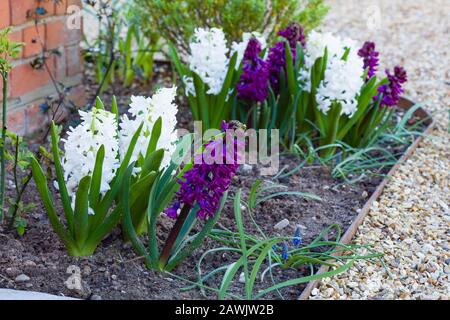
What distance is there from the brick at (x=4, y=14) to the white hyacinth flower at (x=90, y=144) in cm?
118

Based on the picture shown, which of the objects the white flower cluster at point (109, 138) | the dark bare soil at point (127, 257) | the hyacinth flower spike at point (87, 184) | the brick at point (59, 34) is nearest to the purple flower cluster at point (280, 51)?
the dark bare soil at point (127, 257)

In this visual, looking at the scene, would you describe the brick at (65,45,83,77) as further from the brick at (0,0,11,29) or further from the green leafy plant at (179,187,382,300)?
the green leafy plant at (179,187,382,300)

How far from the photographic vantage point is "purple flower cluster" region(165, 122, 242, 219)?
204 centimetres

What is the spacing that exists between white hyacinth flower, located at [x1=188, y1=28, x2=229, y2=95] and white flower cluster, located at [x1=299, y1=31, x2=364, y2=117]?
397 millimetres

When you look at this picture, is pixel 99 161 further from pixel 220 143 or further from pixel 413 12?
pixel 413 12

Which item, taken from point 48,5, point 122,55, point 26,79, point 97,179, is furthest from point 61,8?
point 97,179

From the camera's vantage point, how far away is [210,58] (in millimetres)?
3199

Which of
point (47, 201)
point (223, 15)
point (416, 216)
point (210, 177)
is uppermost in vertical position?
point (223, 15)

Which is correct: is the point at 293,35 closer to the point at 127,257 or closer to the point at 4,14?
the point at 4,14

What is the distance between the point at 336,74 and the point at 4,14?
57.0 inches

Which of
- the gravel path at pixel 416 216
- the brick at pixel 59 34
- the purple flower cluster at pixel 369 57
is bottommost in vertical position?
the gravel path at pixel 416 216

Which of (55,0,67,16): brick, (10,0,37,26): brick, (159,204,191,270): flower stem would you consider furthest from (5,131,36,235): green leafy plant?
(55,0,67,16): brick

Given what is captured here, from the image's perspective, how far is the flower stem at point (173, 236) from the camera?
2240mm

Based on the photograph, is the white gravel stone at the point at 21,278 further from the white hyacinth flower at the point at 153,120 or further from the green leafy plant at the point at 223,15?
the green leafy plant at the point at 223,15
